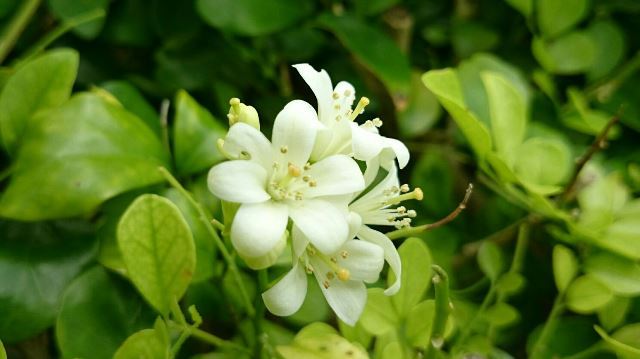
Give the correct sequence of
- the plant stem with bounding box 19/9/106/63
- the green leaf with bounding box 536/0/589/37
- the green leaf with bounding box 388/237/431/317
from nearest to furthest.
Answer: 1. the green leaf with bounding box 388/237/431/317
2. the plant stem with bounding box 19/9/106/63
3. the green leaf with bounding box 536/0/589/37

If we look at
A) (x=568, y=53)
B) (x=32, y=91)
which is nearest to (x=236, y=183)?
(x=32, y=91)

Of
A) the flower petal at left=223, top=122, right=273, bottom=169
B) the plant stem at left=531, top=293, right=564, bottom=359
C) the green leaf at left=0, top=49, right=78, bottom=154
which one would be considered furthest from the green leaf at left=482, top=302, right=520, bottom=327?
the green leaf at left=0, top=49, right=78, bottom=154

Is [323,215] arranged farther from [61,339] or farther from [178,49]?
[178,49]

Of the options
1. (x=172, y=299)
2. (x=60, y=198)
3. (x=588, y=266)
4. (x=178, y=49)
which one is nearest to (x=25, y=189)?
(x=60, y=198)

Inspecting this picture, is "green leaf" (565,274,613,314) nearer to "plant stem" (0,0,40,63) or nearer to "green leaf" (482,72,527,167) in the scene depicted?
"green leaf" (482,72,527,167)

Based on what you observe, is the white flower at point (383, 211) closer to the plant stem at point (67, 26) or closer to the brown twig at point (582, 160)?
the brown twig at point (582, 160)

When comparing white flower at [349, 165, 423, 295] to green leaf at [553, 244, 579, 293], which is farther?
green leaf at [553, 244, 579, 293]

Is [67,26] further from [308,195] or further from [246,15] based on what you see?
[308,195]

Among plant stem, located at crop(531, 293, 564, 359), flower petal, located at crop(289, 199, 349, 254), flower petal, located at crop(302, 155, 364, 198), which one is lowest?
plant stem, located at crop(531, 293, 564, 359)

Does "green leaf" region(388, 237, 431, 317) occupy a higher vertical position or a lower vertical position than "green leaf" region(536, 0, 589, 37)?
lower
